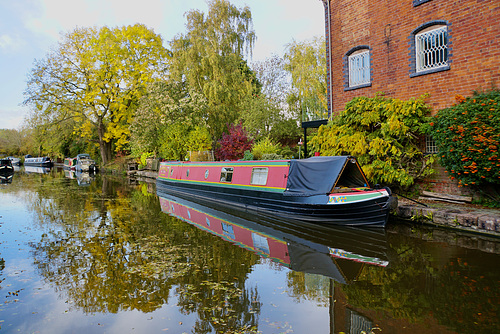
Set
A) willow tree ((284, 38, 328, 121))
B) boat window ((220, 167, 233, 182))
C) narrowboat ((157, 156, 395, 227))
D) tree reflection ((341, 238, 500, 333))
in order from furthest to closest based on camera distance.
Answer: willow tree ((284, 38, 328, 121)) → boat window ((220, 167, 233, 182)) → narrowboat ((157, 156, 395, 227)) → tree reflection ((341, 238, 500, 333))

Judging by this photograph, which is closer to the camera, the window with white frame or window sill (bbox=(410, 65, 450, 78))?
window sill (bbox=(410, 65, 450, 78))

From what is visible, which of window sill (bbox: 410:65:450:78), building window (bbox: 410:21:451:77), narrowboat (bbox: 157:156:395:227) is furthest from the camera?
building window (bbox: 410:21:451:77)

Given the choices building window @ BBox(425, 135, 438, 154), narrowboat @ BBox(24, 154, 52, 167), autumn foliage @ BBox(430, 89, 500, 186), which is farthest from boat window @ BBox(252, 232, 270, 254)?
narrowboat @ BBox(24, 154, 52, 167)

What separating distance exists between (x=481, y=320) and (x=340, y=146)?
7.35 m

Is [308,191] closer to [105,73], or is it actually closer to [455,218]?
[455,218]

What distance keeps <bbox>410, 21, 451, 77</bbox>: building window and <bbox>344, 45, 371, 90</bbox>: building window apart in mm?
1603

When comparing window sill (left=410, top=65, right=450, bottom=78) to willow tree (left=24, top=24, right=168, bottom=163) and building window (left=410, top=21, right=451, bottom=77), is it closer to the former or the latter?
building window (left=410, top=21, right=451, bottom=77)

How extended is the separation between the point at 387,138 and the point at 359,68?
3.25m

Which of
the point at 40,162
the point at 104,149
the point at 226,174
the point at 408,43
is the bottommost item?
the point at 226,174

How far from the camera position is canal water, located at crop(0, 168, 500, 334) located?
400 cm

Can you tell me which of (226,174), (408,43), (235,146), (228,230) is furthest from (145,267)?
(235,146)

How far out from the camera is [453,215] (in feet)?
25.4

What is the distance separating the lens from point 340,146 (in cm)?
1085

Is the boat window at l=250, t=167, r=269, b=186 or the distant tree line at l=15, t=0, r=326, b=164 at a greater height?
the distant tree line at l=15, t=0, r=326, b=164
